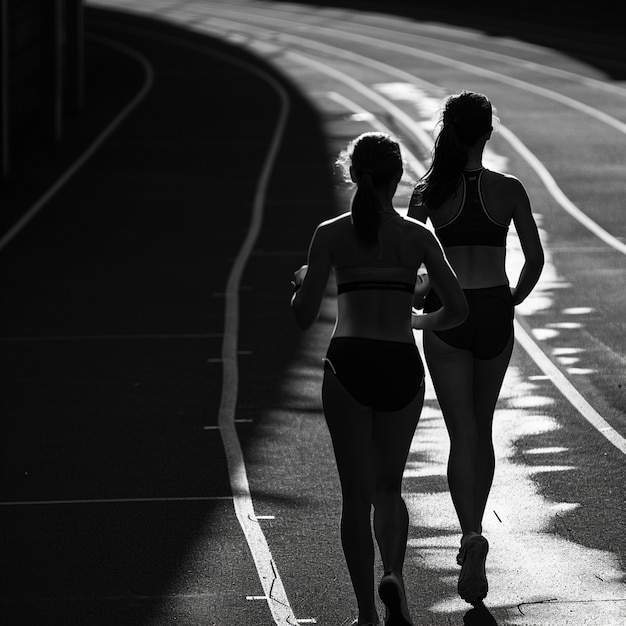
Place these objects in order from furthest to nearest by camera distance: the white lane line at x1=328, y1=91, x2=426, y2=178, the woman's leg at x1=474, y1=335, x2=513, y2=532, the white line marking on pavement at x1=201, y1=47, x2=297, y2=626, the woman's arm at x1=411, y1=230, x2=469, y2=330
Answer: the white lane line at x1=328, y1=91, x2=426, y2=178 → the white line marking on pavement at x1=201, y1=47, x2=297, y2=626 → the woman's leg at x1=474, y1=335, x2=513, y2=532 → the woman's arm at x1=411, y1=230, x2=469, y2=330

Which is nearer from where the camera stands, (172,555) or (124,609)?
(124,609)

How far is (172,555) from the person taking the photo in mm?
6984

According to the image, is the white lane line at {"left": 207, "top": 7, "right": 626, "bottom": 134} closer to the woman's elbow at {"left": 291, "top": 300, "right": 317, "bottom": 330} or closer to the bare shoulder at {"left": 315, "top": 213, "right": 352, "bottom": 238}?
the bare shoulder at {"left": 315, "top": 213, "right": 352, "bottom": 238}

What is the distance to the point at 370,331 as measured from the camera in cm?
535

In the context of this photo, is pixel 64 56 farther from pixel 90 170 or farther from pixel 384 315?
pixel 384 315

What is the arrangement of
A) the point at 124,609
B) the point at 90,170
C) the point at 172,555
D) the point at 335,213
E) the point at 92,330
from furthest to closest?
the point at 90,170, the point at 335,213, the point at 92,330, the point at 172,555, the point at 124,609

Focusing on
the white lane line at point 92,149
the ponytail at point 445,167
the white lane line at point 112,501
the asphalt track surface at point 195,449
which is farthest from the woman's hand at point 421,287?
the white lane line at point 92,149

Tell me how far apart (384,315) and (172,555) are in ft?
7.36

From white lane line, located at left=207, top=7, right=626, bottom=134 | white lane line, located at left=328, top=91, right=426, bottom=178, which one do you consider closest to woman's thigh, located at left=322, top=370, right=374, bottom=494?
white lane line, located at left=328, top=91, right=426, bottom=178

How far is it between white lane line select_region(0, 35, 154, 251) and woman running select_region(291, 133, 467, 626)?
12.1 meters

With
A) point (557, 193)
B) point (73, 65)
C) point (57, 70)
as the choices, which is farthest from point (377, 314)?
point (73, 65)

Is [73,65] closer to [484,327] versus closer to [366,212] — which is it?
[484,327]

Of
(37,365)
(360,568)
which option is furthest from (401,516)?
(37,365)

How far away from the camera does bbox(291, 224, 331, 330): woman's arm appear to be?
527cm
